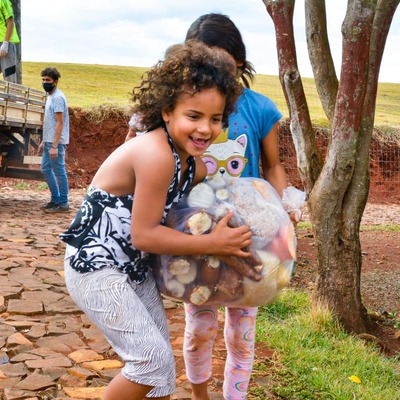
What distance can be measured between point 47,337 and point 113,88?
27602 mm

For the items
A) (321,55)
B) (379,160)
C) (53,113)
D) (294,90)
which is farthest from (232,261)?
(379,160)

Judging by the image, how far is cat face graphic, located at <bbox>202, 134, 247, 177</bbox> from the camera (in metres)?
3.03

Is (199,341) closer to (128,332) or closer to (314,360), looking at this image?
(128,332)

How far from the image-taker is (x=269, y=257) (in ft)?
8.01

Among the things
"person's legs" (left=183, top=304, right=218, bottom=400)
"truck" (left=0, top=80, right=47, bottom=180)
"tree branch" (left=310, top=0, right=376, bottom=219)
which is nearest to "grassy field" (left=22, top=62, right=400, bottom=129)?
"truck" (left=0, top=80, right=47, bottom=180)

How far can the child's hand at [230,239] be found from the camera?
2.35 metres

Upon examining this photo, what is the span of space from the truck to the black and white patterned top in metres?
8.21

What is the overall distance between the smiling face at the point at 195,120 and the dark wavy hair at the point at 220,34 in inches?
24.3

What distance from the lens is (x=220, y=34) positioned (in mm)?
2969

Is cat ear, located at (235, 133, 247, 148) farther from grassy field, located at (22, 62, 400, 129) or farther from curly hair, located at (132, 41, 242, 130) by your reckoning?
grassy field, located at (22, 62, 400, 129)

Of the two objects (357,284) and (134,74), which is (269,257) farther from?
(134,74)

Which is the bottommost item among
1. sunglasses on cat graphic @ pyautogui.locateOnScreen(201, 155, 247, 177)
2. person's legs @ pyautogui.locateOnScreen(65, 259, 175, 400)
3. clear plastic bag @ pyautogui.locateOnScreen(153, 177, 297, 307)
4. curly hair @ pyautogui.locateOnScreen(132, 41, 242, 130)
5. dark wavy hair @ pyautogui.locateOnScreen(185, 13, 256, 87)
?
person's legs @ pyautogui.locateOnScreen(65, 259, 175, 400)

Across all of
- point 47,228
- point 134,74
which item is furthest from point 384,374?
point 134,74

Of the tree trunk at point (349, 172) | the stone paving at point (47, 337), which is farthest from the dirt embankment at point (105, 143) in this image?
the tree trunk at point (349, 172)
